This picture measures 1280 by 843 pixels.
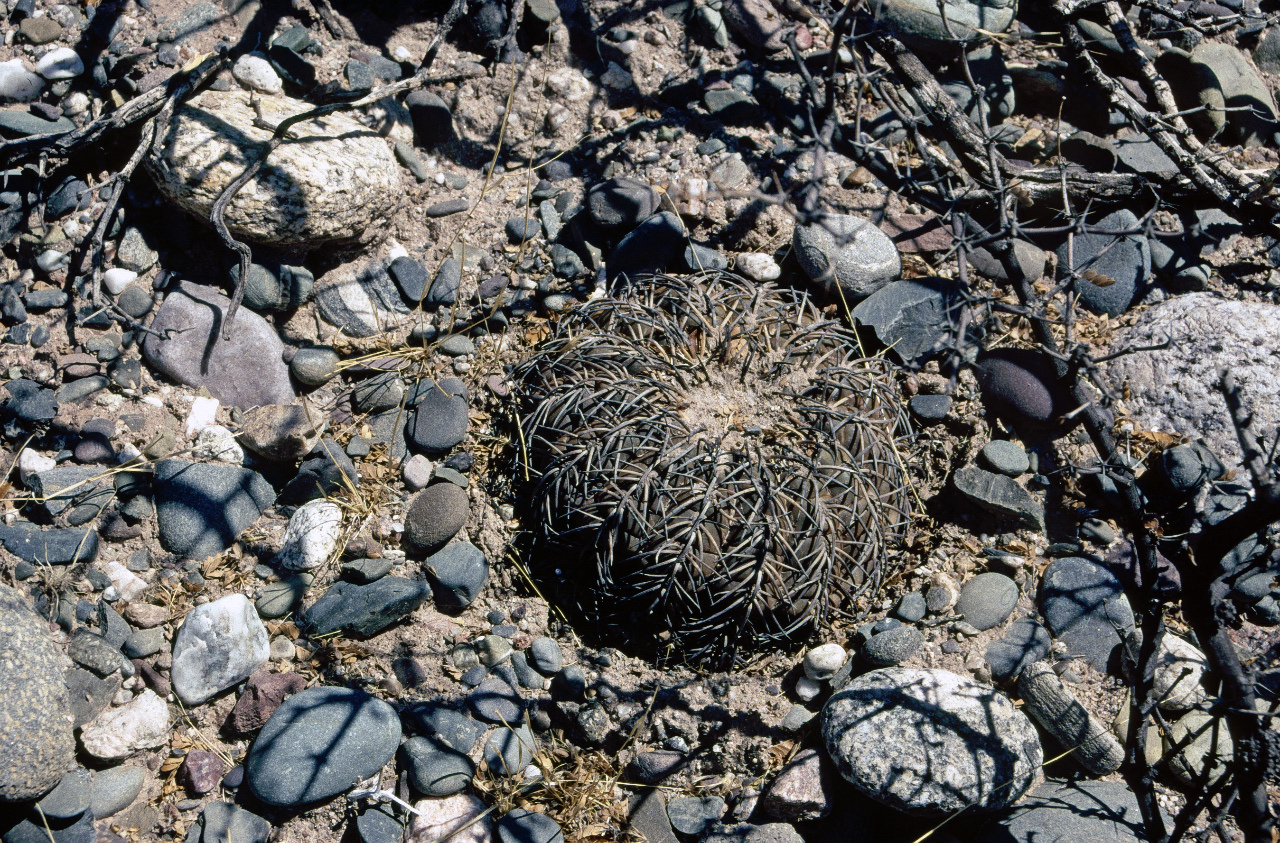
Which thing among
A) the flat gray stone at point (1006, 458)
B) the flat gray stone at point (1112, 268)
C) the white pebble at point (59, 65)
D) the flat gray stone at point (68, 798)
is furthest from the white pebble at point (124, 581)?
the flat gray stone at point (1112, 268)

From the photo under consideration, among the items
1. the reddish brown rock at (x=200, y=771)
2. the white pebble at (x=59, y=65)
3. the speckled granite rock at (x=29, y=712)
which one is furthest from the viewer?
the white pebble at (x=59, y=65)

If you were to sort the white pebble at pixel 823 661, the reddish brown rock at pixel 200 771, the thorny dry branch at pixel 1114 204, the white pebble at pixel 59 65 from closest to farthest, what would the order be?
the thorny dry branch at pixel 1114 204
the reddish brown rock at pixel 200 771
the white pebble at pixel 823 661
the white pebble at pixel 59 65

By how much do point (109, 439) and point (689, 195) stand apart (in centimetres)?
257

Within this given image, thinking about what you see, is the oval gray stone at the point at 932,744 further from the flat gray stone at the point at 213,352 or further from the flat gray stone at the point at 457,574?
the flat gray stone at the point at 213,352

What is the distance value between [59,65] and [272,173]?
3.75 ft

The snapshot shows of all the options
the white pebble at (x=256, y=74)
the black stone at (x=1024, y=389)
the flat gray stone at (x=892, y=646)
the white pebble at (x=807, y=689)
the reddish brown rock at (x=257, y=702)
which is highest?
the white pebble at (x=256, y=74)

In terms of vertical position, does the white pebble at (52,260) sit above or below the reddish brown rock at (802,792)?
above

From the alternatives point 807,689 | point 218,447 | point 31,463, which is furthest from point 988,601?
point 31,463

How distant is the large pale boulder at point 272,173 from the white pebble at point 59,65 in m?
0.59

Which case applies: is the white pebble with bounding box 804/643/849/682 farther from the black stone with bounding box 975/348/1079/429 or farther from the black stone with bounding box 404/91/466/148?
the black stone with bounding box 404/91/466/148

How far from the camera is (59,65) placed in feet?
10.9

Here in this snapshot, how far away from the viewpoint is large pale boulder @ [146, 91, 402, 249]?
10.1 feet

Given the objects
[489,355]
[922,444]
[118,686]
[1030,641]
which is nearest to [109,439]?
[118,686]

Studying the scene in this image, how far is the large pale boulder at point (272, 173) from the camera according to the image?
10.1 ft
